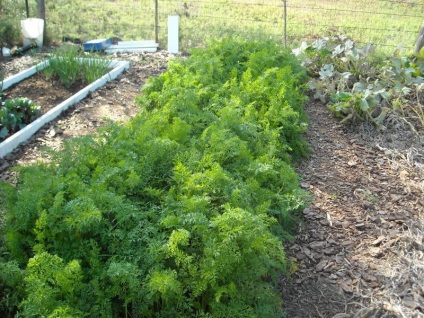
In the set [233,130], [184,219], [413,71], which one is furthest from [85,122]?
[413,71]

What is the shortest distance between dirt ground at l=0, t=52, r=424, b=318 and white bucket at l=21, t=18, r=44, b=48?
2737mm

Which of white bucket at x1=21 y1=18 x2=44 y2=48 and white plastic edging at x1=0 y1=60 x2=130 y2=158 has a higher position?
white bucket at x1=21 y1=18 x2=44 y2=48

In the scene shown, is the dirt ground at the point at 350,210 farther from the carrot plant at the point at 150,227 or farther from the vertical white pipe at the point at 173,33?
the vertical white pipe at the point at 173,33

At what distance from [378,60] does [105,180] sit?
566 cm

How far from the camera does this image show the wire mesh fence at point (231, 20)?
975cm

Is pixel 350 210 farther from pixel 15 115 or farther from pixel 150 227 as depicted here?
pixel 15 115

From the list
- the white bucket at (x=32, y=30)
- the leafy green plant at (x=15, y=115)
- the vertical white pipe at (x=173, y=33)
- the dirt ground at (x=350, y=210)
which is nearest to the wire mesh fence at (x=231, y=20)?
the vertical white pipe at (x=173, y=33)

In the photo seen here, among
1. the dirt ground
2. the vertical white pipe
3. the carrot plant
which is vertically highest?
the vertical white pipe

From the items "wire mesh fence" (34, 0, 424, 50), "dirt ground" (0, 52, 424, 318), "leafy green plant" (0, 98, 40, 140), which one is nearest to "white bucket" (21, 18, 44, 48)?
"wire mesh fence" (34, 0, 424, 50)

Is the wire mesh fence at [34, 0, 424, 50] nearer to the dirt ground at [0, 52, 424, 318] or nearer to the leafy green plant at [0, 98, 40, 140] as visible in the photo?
the dirt ground at [0, 52, 424, 318]

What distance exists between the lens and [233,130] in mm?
4066

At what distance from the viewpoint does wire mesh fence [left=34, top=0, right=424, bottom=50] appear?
9750 mm

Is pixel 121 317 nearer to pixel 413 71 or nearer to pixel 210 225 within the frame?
pixel 210 225

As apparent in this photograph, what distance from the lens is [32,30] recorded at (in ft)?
28.6
